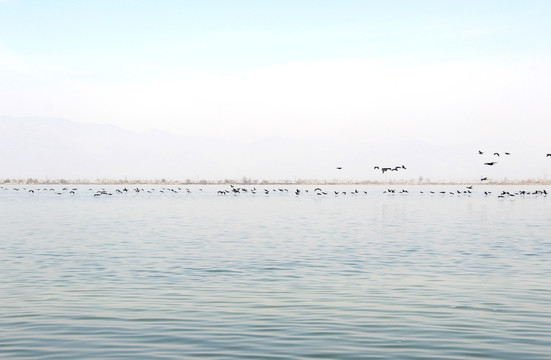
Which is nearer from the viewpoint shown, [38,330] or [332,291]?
[38,330]

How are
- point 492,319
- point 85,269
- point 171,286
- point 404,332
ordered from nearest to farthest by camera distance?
point 404,332, point 492,319, point 171,286, point 85,269

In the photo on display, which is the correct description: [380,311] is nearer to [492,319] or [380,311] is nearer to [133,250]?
[492,319]

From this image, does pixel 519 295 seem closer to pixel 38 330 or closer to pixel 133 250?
pixel 38 330

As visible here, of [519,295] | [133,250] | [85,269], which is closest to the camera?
[519,295]

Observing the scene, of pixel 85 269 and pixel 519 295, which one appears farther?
pixel 85 269

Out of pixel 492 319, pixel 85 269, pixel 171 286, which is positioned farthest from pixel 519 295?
pixel 85 269

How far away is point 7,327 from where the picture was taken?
18797mm

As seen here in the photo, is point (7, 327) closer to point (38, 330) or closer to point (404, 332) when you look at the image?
point (38, 330)

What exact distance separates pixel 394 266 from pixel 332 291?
7603mm

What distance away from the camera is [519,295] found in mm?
23812

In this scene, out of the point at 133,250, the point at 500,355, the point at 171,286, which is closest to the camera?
the point at 500,355

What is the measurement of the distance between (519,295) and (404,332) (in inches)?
273

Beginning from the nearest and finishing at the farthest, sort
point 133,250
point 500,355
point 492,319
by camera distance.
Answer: point 500,355 → point 492,319 → point 133,250

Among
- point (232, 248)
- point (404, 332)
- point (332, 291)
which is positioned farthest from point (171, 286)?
point (232, 248)
